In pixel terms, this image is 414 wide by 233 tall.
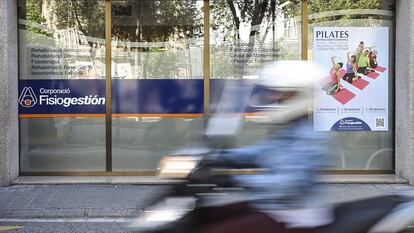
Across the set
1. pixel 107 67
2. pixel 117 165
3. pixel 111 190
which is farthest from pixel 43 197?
pixel 107 67

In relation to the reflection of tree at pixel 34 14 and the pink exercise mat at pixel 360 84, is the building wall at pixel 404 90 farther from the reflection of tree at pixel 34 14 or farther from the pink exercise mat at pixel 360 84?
the reflection of tree at pixel 34 14

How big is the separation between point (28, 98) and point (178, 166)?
7.56m

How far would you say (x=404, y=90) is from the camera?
391 inches

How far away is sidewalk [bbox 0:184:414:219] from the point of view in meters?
7.96

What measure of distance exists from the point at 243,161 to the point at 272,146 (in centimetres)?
17

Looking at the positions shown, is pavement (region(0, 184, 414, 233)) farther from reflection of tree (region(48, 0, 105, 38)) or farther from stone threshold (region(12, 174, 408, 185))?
reflection of tree (region(48, 0, 105, 38))

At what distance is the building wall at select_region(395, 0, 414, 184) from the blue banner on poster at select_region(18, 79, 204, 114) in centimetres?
324

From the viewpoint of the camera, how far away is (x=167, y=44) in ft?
34.0

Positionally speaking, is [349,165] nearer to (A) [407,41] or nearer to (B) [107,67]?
(A) [407,41]

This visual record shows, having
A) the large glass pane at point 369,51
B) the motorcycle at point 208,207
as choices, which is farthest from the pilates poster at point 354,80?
the motorcycle at point 208,207

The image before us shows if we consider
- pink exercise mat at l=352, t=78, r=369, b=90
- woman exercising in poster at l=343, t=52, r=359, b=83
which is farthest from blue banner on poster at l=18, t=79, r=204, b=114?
pink exercise mat at l=352, t=78, r=369, b=90

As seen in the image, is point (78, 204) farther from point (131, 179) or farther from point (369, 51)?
point (369, 51)

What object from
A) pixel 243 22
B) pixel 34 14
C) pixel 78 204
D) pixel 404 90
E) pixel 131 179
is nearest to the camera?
pixel 78 204

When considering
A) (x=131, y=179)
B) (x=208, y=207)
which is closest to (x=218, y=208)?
(x=208, y=207)
